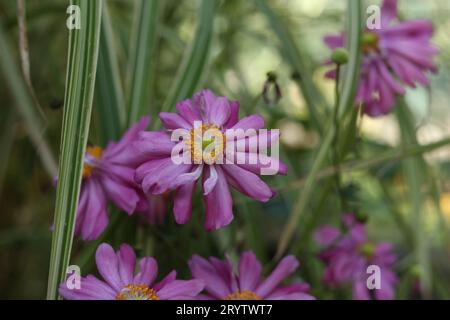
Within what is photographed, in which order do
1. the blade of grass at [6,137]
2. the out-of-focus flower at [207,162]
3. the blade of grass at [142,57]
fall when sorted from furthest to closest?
the blade of grass at [6,137]
the blade of grass at [142,57]
the out-of-focus flower at [207,162]

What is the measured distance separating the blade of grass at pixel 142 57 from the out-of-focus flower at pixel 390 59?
0.14 metres

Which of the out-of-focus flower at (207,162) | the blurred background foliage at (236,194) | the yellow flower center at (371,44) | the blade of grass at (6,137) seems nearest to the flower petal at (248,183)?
the out-of-focus flower at (207,162)

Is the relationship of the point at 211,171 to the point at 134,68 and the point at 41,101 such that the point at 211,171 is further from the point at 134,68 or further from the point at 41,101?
the point at 41,101

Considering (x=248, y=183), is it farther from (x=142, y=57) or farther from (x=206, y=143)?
(x=142, y=57)

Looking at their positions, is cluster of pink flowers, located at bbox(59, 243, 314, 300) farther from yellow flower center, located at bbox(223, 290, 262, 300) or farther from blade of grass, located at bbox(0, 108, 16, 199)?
blade of grass, located at bbox(0, 108, 16, 199)

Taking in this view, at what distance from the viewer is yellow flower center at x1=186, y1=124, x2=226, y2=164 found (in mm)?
379

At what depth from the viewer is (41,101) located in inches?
33.3

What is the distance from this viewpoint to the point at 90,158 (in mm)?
461

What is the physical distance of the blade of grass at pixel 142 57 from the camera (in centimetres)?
50

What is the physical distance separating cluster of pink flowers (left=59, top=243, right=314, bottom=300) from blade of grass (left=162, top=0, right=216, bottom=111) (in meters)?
0.13

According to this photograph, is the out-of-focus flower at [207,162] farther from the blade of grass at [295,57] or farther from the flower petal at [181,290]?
the blade of grass at [295,57]
